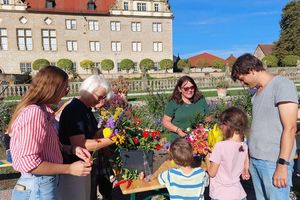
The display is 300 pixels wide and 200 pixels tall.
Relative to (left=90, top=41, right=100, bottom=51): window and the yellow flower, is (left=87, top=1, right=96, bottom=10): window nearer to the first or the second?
(left=90, top=41, right=100, bottom=51): window

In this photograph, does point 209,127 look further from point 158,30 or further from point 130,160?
point 158,30

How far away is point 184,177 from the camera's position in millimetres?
2508

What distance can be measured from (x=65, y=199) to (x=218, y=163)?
129 centimetres

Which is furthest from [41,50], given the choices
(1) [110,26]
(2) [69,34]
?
(1) [110,26]

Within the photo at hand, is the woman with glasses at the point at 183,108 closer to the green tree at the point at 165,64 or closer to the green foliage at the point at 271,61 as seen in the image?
the green tree at the point at 165,64

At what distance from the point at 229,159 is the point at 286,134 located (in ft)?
2.02

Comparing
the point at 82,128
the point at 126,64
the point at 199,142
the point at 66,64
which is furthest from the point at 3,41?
the point at 199,142

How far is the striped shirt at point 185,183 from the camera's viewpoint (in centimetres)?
250

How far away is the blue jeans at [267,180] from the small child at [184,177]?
42 centimetres

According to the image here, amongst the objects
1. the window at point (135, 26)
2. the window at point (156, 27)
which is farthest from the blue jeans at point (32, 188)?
the window at point (156, 27)

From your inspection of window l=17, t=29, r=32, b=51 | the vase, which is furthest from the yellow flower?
window l=17, t=29, r=32, b=51

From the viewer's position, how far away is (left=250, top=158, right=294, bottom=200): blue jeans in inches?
91.5

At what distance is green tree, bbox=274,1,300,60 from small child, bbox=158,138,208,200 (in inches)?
1665

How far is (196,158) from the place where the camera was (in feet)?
9.59
